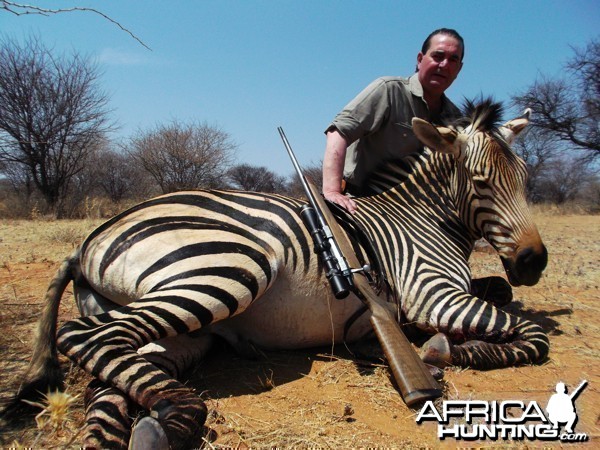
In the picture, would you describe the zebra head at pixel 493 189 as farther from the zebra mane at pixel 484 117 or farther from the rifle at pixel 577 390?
the rifle at pixel 577 390

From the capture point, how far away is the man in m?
3.58

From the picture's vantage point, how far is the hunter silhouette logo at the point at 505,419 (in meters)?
1.90

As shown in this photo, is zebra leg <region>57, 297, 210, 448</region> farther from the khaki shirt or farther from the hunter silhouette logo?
the khaki shirt

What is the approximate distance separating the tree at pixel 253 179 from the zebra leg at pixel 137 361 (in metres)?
26.4

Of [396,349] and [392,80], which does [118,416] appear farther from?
[392,80]

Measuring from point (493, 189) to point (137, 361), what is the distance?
247cm

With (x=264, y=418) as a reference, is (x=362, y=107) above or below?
above

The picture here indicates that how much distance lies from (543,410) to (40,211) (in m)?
15.6

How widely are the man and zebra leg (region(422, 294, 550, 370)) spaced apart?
1.28 meters

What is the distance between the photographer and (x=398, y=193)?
11.6 ft

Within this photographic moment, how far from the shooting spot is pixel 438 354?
96.7 inches

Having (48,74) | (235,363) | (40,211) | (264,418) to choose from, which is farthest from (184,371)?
(48,74)

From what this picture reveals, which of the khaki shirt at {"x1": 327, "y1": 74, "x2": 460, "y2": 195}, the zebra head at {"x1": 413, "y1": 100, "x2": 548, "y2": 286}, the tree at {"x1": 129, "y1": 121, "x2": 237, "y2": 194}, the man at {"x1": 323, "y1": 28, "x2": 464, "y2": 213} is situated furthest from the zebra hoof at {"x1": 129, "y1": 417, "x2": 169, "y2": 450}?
the tree at {"x1": 129, "y1": 121, "x2": 237, "y2": 194}

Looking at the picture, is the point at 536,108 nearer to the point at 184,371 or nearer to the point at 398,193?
the point at 398,193
